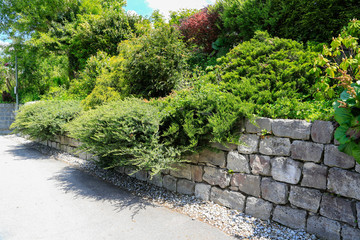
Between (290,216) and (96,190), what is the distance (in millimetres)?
3384

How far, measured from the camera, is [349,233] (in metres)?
2.62

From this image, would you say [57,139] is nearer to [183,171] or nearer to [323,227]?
[183,171]

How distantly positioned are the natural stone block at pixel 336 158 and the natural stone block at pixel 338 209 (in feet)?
1.26

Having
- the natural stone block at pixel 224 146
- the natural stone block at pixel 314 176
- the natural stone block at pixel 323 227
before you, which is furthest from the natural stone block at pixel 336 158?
the natural stone block at pixel 224 146

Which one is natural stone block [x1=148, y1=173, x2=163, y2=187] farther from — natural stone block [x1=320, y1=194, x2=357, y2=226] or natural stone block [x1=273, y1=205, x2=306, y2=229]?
natural stone block [x1=320, y1=194, x2=357, y2=226]

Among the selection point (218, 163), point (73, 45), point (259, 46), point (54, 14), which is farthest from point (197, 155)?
point (54, 14)

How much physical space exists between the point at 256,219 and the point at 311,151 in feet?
3.98

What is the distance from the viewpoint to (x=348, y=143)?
255cm

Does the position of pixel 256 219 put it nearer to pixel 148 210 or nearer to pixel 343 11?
pixel 148 210

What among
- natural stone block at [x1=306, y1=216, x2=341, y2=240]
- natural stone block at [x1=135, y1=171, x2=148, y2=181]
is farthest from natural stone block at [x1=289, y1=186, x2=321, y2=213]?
natural stone block at [x1=135, y1=171, x2=148, y2=181]

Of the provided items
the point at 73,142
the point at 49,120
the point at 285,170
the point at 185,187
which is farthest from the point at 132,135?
the point at 49,120

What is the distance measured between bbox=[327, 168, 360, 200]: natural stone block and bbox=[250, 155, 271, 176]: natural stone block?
2.48ft

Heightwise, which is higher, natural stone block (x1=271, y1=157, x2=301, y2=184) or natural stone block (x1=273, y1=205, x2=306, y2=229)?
natural stone block (x1=271, y1=157, x2=301, y2=184)

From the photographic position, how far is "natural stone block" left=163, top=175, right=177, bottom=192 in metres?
4.34
